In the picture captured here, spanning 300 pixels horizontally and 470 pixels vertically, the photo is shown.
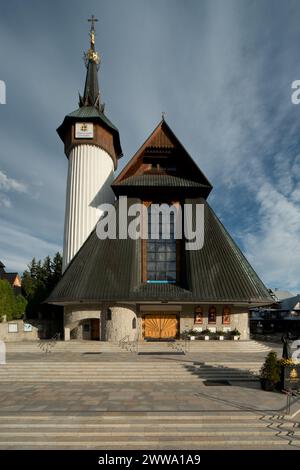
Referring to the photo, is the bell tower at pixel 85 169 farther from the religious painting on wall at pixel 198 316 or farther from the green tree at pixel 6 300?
the religious painting on wall at pixel 198 316

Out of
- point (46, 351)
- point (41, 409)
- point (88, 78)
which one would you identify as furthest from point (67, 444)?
point (88, 78)

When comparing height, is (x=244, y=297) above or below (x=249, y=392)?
above

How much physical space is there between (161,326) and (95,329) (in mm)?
5830

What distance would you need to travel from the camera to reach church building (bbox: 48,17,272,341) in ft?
73.1

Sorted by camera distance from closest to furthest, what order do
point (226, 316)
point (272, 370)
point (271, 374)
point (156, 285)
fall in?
point (271, 374) → point (272, 370) → point (226, 316) → point (156, 285)

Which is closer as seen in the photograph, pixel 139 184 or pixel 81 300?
pixel 81 300

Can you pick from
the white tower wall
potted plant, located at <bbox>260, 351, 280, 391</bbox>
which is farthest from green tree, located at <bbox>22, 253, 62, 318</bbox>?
potted plant, located at <bbox>260, 351, 280, 391</bbox>

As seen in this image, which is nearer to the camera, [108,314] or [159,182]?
[108,314]

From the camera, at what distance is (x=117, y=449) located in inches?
304

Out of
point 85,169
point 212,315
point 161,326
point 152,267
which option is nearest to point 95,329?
point 161,326

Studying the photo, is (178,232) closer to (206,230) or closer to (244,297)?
(206,230)

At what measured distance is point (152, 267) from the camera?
25938mm

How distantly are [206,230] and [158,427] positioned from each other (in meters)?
19.9

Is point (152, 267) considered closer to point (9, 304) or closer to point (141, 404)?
point (141, 404)
